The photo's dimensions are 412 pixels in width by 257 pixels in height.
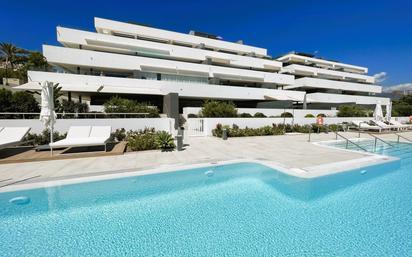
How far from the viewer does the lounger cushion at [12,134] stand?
9.50 metres

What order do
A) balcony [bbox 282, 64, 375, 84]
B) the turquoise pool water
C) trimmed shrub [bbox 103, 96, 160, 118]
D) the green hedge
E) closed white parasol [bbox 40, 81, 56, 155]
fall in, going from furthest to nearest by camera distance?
balcony [bbox 282, 64, 375, 84] < trimmed shrub [bbox 103, 96, 160, 118] < the green hedge < closed white parasol [bbox 40, 81, 56, 155] < the turquoise pool water

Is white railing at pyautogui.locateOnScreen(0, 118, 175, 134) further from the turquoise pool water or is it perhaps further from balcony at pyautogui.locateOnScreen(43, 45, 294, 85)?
balcony at pyautogui.locateOnScreen(43, 45, 294, 85)

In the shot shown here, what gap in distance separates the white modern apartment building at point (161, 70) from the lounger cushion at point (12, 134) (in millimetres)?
9081

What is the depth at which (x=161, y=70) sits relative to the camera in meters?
27.3

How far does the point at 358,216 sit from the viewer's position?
4.87 metres

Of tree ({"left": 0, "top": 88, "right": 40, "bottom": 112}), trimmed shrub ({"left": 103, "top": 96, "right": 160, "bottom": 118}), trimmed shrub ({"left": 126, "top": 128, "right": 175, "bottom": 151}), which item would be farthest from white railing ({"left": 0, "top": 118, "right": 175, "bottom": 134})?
tree ({"left": 0, "top": 88, "right": 40, "bottom": 112})

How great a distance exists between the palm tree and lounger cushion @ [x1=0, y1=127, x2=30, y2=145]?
40.2 metres

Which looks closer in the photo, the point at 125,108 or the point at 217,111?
the point at 125,108

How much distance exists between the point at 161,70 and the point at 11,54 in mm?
34386

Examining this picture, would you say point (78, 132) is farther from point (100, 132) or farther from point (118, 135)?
point (118, 135)

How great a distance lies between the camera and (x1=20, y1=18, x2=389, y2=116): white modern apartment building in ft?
72.2

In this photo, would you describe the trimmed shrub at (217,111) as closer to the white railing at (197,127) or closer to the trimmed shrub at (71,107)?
the white railing at (197,127)

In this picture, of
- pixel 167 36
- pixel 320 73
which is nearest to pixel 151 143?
pixel 167 36

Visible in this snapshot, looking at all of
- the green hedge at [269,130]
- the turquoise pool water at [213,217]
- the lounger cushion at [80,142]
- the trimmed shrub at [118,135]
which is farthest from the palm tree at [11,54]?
the turquoise pool water at [213,217]
